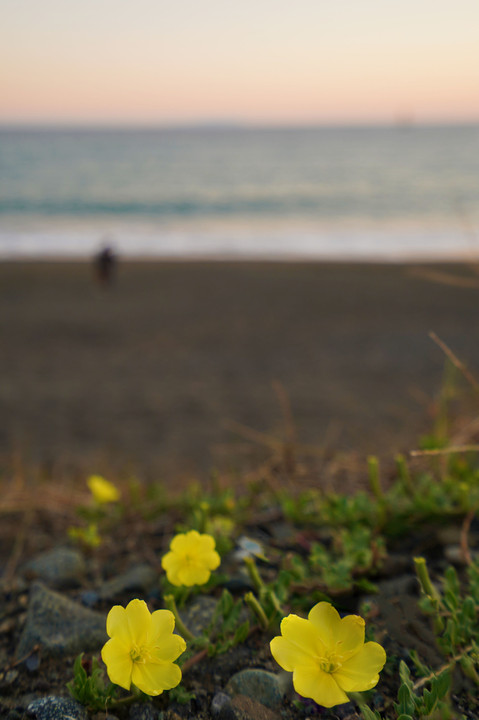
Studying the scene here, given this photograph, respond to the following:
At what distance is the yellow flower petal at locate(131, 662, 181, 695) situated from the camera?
2.79 feet

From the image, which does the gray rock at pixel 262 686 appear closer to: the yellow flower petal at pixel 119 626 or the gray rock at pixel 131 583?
the yellow flower petal at pixel 119 626


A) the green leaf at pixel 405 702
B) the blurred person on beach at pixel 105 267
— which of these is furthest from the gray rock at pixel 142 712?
the blurred person on beach at pixel 105 267

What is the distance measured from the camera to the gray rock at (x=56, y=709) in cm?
94

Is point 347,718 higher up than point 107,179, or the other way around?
point 347,718

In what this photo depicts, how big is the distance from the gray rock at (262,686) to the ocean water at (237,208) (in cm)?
1175

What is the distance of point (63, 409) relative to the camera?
5781mm

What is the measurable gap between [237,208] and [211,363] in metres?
16.8

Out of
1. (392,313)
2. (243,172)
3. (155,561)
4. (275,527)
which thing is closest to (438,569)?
(275,527)

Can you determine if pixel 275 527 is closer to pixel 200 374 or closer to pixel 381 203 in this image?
pixel 200 374

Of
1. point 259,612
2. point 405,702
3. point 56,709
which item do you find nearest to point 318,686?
point 405,702

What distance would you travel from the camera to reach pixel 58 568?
1.53 metres

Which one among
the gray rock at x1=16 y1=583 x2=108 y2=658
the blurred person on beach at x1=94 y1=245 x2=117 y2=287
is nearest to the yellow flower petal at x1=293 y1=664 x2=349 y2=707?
the gray rock at x1=16 y1=583 x2=108 y2=658

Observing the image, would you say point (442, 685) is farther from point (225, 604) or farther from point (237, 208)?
point (237, 208)

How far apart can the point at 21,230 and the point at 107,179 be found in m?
12.8
